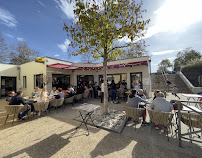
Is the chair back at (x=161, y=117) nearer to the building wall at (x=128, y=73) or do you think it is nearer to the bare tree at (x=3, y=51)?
the building wall at (x=128, y=73)

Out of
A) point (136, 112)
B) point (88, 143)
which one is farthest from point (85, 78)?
point (88, 143)

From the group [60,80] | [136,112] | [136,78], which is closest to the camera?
[136,112]

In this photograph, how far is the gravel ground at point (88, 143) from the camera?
1945 millimetres

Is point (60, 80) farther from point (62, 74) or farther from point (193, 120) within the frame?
point (193, 120)

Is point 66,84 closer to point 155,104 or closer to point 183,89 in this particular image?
point 155,104

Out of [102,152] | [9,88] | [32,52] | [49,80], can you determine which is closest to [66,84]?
[49,80]

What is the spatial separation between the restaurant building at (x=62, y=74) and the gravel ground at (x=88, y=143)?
179 inches

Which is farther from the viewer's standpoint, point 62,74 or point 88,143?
point 62,74

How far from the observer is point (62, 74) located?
9.14 meters

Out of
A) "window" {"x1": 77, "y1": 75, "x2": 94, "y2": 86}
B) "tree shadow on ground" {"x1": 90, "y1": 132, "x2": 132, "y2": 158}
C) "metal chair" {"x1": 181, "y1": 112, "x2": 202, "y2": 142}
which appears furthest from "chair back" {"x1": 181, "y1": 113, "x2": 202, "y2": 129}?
"window" {"x1": 77, "y1": 75, "x2": 94, "y2": 86}

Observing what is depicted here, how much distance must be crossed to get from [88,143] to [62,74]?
26.6 feet

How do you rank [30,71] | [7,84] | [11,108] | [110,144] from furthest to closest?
[7,84] → [30,71] → [11,108] → [110,144]

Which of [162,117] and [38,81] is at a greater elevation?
[38,81]

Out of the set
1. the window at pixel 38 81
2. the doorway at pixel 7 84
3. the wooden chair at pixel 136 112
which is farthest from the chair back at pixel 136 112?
the doorway at pixel 7 84
